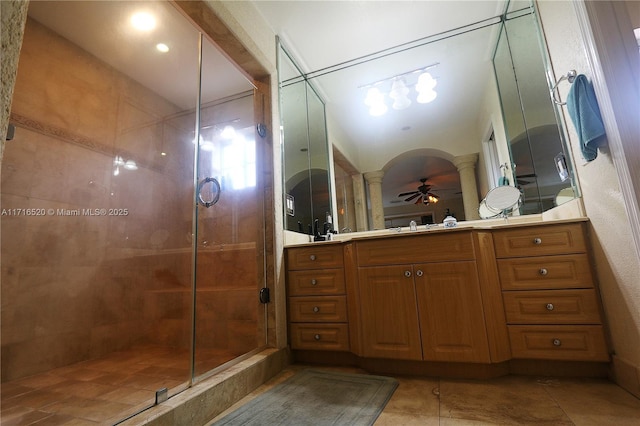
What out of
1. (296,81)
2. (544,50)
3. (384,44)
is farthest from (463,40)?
(296,81)

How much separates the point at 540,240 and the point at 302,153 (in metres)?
1.90

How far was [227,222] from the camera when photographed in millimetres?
2672

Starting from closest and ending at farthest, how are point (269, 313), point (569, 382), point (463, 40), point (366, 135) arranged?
point (569, 382)
point (269, 313)
point (463, 40)
point (366, 135)

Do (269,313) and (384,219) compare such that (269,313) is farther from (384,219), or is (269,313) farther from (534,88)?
(534,88)

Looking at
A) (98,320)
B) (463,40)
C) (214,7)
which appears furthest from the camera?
(463,40)

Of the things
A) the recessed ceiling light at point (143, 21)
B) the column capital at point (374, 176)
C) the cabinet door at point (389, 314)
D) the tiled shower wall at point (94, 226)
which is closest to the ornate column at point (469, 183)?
the column capital at point (374, 176)

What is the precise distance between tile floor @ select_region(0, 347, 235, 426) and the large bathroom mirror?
5.40 ft

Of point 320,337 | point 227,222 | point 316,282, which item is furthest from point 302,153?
point 320,337

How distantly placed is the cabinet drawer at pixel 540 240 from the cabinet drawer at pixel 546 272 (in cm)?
3

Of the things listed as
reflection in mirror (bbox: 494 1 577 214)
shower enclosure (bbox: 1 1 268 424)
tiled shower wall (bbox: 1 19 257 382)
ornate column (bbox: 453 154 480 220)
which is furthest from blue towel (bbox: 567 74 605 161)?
tiled shower wall (bbox: 1 19 257 382)

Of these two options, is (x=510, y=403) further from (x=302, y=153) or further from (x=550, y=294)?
(x=302, y=153)

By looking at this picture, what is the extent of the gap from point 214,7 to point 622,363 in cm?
288

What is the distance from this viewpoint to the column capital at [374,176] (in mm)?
2616

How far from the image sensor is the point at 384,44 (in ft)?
8.38
